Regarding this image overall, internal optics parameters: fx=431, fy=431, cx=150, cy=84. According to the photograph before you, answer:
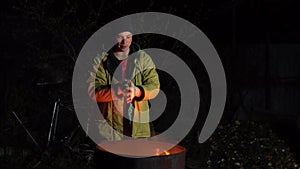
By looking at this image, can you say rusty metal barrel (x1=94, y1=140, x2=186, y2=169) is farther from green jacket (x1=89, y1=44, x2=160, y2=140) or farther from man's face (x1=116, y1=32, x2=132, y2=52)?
man's face (x1=116, y1=32, x2=132, y2=52)

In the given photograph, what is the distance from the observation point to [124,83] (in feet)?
12.5

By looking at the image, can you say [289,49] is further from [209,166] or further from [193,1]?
[209,166]

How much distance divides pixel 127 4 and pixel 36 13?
179 centimetres

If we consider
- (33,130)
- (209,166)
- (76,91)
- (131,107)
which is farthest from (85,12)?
(131,107)

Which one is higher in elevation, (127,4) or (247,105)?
(127,4)

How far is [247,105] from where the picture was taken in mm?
9148

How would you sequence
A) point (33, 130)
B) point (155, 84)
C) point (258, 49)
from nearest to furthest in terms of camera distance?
1. point (155, 84)
2. point (33, 130)
3. point (258, 49)

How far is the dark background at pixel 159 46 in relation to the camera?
7703 mm

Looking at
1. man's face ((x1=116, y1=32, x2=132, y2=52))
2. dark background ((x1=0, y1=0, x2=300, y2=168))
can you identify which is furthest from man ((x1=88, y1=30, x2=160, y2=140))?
dark background ((x1=0, y1=0, x2=300, y2=168))

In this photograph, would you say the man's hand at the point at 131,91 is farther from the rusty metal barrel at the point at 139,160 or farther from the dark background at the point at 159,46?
the dark background at the point at 159,46

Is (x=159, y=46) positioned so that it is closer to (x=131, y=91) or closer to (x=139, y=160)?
(x=131, y=91)

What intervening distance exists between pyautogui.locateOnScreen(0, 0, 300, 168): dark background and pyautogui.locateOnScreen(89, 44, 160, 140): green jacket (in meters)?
3.02

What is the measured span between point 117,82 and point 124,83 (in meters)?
0.21

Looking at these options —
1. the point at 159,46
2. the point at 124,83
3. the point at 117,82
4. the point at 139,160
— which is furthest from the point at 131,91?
the point at 159,46
